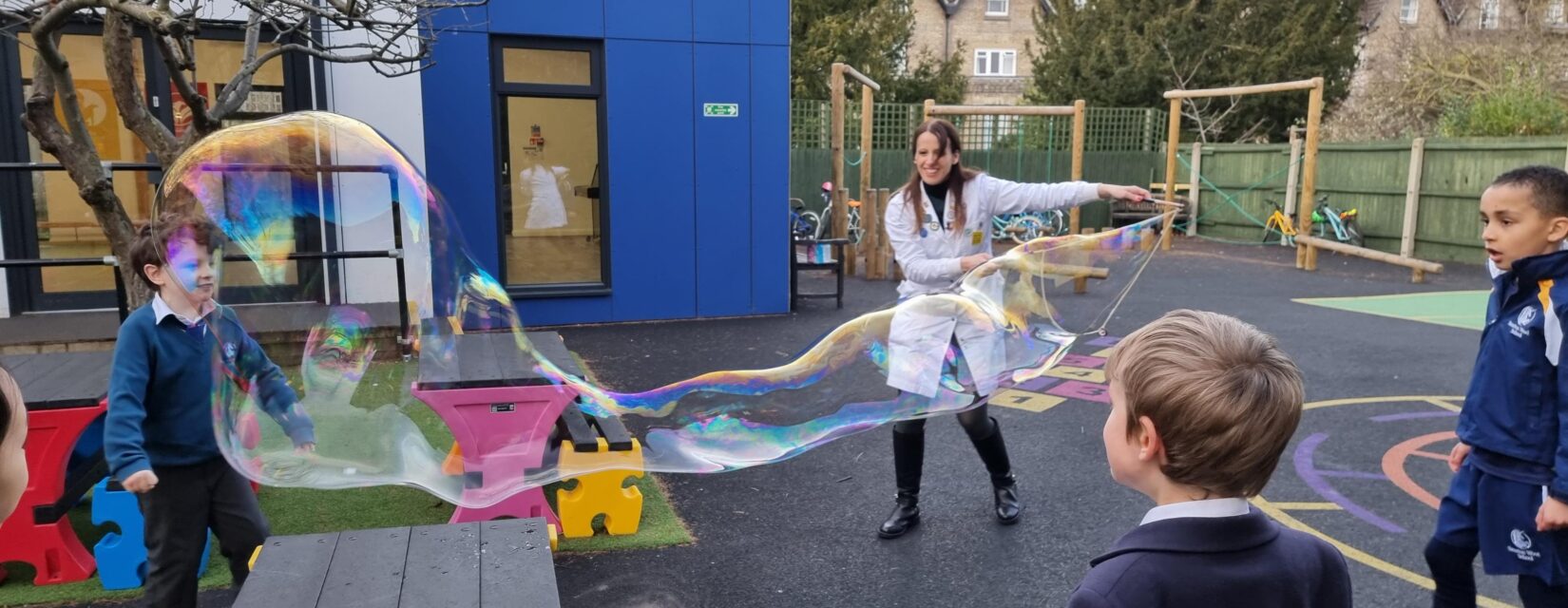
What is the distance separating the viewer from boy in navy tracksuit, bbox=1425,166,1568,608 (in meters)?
2.74

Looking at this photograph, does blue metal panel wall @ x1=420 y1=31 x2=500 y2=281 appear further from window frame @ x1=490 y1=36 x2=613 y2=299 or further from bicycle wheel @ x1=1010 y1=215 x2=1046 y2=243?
bicycle wheel @ x1=1010 y1=215 x2=1046 y2=243

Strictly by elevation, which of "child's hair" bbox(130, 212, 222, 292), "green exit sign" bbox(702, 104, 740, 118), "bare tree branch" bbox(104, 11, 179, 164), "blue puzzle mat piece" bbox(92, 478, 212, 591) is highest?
"green exit sign" bbox(702, 104, 740, 118)

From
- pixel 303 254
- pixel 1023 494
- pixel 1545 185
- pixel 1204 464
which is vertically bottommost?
pixel 1023 494

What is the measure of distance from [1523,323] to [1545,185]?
15.6 inches

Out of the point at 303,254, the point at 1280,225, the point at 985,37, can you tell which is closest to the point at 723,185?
the point at 303,254

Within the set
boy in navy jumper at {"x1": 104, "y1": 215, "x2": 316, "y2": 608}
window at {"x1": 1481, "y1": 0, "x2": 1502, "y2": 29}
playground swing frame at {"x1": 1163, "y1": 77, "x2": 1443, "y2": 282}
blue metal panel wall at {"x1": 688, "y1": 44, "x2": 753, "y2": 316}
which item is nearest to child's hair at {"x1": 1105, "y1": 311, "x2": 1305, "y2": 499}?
boy in navy jumper at {"x1": 104, "y1": 215, "x2": 316, "y2": 608}

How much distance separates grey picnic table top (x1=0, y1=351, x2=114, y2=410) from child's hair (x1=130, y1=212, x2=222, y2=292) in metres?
1.22

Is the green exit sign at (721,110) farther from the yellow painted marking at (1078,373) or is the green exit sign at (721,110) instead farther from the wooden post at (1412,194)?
the wooden post at (1412,194)

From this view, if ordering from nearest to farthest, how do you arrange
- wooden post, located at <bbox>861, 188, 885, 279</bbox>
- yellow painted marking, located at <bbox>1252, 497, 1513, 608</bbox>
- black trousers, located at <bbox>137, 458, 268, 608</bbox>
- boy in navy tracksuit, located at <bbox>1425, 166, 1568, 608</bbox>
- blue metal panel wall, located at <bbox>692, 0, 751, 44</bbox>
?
boy in navy tracksuit, located at <bbox>1425, 166, 1568, 608</bbox> → black trousers, located at <bbox>137, 458, 268, 608</bbox> → yellow painted marking, located at <bbox>1252, 497, 1513, 608</bbox> → blue metal panel wall, located at <bbox>692, 0, 751, 44</bbox> → wooden post, located at <bbox>861, 188, 885, 279</bbox>

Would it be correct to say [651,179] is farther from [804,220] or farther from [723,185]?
[804,220]

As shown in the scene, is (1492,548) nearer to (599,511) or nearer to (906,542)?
(906,542)

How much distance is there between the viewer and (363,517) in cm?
471

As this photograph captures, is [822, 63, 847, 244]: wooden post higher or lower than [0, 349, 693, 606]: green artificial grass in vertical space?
higher

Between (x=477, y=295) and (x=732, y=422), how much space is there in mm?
1186
